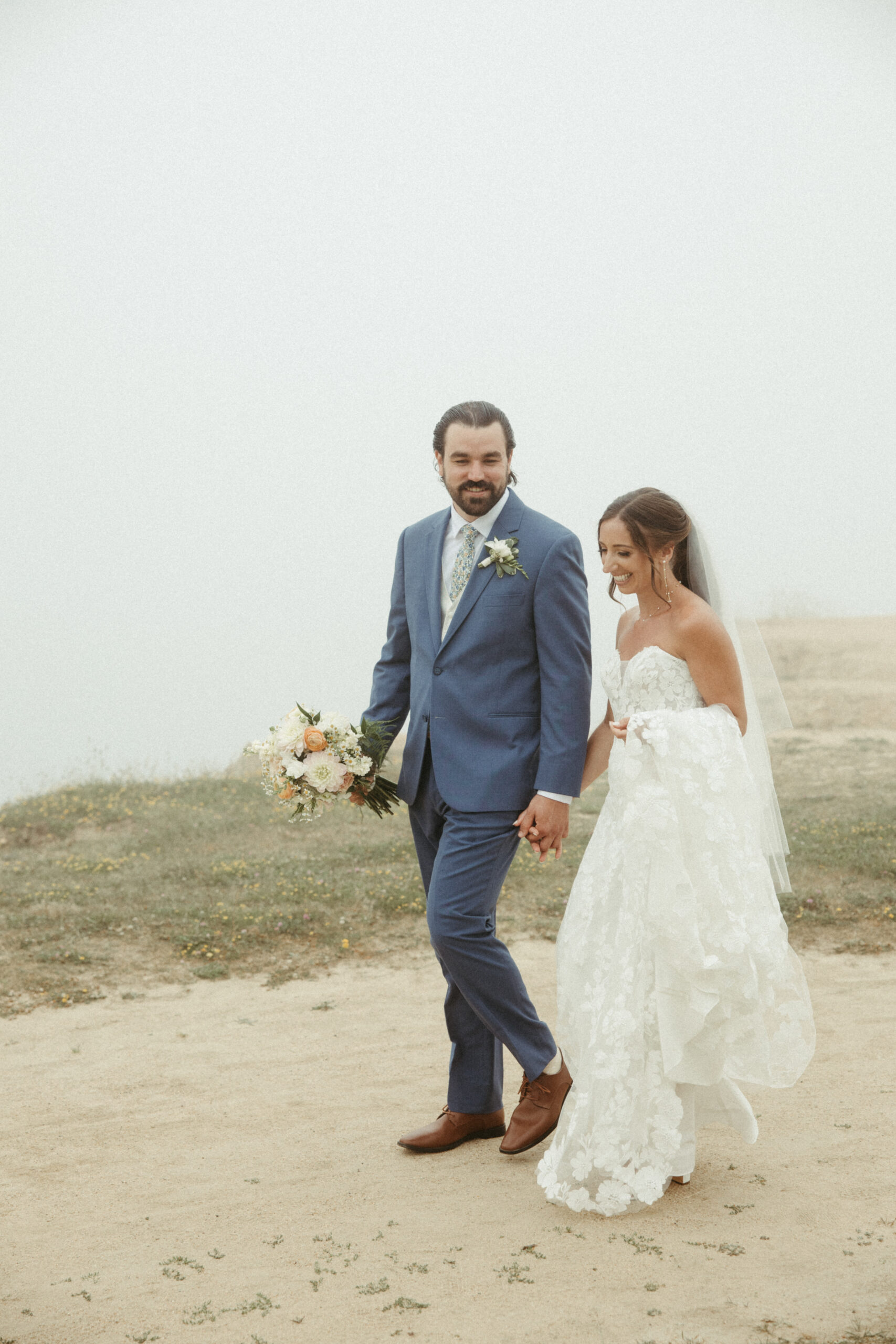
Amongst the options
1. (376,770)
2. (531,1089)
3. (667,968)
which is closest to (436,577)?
(376,770)

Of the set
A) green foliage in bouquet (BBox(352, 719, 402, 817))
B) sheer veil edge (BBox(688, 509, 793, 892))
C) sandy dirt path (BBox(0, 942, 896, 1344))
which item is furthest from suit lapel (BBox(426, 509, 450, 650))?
sandy dirt path (BBox(0, 942, 896, 1344))

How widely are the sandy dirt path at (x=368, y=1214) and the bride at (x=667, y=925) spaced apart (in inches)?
10.7

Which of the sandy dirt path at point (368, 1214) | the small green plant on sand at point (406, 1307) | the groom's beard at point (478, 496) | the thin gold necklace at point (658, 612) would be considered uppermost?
the groom's beard at point (478, 496)

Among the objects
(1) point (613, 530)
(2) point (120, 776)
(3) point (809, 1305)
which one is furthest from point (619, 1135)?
(2) point (120, 776)

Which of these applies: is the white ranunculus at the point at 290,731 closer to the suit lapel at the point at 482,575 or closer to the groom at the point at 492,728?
the groom at the point at 492,728

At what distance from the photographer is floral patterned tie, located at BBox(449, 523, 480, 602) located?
4074mm

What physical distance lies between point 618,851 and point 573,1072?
2.38 ft

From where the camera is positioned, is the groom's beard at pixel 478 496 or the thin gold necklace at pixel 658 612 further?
the groom's beard at pixel 478 496

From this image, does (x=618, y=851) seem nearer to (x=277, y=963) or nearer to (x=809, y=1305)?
(x=809, y=1305)

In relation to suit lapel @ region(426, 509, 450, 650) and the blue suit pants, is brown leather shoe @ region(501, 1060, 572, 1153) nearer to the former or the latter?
the blue suit pants

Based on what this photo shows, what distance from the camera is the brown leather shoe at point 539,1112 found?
402 centimetres

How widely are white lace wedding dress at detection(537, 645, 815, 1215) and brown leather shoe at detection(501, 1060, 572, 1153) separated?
0.25 metres

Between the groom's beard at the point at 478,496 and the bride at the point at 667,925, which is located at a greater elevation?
the groom's beard at the point at 478,496

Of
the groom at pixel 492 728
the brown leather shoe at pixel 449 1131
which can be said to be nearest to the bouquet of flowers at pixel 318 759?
the groom at pixel 492 728
